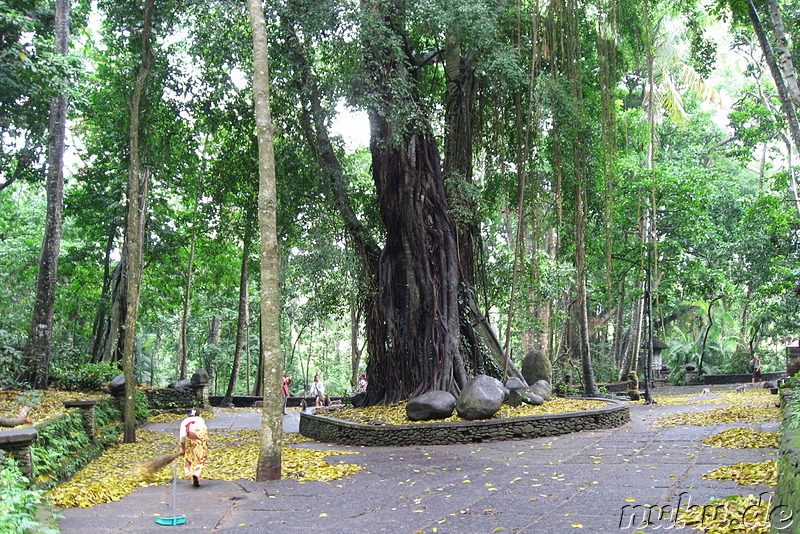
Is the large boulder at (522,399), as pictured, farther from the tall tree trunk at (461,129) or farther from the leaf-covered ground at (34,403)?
the leaf-covered ground at (34,403)

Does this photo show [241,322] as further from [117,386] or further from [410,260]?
[410,260]

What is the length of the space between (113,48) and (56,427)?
8936 millimetres

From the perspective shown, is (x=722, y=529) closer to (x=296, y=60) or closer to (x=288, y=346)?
(x=296, y=60)

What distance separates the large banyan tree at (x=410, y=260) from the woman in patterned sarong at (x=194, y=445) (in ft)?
19.0

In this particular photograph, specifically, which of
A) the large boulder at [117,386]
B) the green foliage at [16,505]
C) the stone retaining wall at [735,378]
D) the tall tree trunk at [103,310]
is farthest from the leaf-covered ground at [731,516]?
the stone retaining wall at [735,378]

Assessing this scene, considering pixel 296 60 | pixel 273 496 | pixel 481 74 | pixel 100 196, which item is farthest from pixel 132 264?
pixel 100 196

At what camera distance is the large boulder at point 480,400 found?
11.7 meters

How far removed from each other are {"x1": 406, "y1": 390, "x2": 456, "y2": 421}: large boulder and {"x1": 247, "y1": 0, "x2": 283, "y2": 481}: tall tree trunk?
389cm

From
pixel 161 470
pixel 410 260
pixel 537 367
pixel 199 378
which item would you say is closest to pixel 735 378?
pixel 537 367

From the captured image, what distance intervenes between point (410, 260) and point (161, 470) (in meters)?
6.50

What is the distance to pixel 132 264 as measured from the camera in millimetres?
12117

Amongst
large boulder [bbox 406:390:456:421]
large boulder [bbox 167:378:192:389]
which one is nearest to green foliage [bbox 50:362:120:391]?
large boulder [bbox 167:378:192:389]

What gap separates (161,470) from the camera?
30.0 ft

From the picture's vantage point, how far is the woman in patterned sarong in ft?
25.8
